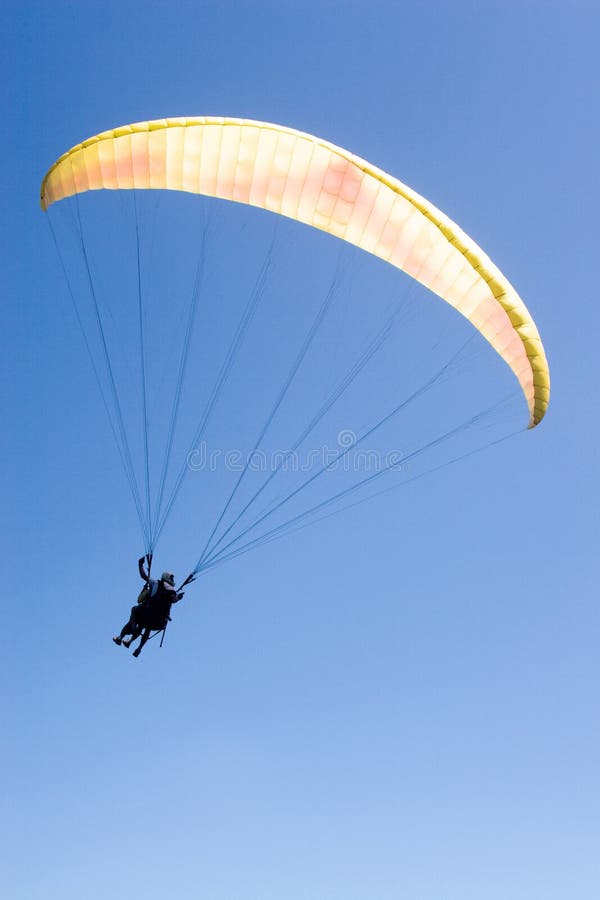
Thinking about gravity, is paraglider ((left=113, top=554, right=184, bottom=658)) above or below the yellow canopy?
below

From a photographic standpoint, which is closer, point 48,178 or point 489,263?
point 489,263

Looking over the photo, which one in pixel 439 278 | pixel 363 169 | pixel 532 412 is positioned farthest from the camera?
pixel 532 412

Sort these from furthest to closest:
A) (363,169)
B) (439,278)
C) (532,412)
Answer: (532,412) → (439,278) → (363,169)

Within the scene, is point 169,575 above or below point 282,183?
below

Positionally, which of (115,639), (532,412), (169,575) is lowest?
(115,639)

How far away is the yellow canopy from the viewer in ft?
42.6

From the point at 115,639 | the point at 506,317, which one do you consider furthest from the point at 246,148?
the point at 115,639

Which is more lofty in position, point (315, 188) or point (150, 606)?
point (315, 188)

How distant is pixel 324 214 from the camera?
13742 millimetres

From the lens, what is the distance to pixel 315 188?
13445 millimetres

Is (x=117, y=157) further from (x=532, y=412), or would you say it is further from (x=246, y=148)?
(x=532, y=412)

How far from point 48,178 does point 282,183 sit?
393cm

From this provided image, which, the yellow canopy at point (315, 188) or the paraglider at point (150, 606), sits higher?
the yellow canopy at point (315, 188)

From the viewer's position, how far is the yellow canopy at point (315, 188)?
12984 millimetres
